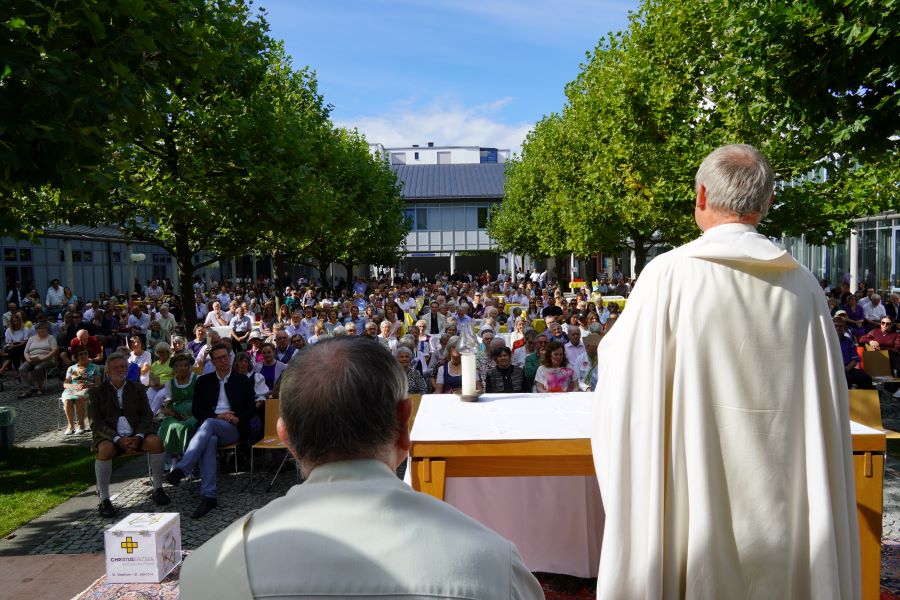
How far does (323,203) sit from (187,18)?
8.92 m

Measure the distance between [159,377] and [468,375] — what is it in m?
6.18

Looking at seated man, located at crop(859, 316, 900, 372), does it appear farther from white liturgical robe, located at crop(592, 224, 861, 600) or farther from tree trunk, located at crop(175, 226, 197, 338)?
tree trunk, located at crop(175, 226, 197, 338)

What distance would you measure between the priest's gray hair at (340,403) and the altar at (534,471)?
5.73 feet

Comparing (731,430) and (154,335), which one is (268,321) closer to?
(154,335)

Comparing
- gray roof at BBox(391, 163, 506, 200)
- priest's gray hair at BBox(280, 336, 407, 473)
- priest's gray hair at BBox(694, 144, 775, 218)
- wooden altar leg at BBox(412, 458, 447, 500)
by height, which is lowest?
wooden altar leg at BBox(412, 458, 447, 500)

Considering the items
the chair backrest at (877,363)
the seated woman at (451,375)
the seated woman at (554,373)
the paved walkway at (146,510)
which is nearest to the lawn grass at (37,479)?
the paved walkway at (146,510)

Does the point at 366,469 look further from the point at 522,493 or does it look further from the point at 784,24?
the point at 784,24

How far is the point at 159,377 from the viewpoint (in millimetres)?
9039

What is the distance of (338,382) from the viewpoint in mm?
1306

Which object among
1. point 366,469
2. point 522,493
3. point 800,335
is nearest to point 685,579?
point 800,335

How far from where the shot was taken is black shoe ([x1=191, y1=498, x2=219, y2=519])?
6.53m

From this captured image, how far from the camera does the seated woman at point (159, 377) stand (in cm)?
870

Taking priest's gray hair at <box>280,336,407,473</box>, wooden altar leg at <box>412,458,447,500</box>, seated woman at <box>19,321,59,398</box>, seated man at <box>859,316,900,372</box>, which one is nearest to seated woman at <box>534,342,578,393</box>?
wooden altar leg at <box>412,458,447,500</box>

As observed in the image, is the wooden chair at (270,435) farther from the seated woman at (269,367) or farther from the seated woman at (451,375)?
the seated woman at (451,375)
